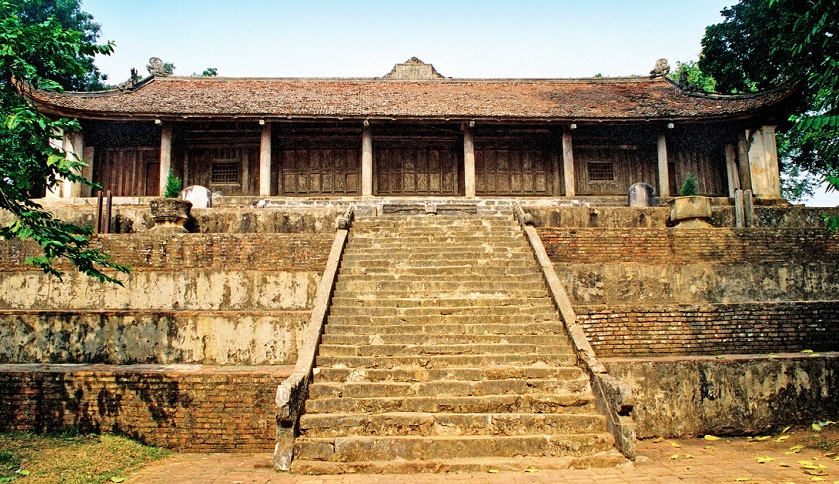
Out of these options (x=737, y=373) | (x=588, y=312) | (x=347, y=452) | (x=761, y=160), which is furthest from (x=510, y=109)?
(x=347, y=452)

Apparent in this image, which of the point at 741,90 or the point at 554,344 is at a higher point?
the point at 741,90

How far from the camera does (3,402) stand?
7074 millimetres

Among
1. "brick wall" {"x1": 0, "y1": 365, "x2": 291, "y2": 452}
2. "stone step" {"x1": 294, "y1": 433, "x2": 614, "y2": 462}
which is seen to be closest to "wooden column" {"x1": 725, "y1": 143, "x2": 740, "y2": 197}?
"stone step" {"x1": 294, "y1": 433, "x2": 614, "y2": 462}

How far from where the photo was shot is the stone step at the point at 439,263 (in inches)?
380

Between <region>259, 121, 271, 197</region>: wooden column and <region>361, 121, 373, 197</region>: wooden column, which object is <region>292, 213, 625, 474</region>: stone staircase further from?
<region>259, 121, 271, 197</region>: wooden column

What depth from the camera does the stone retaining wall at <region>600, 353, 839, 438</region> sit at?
734cm

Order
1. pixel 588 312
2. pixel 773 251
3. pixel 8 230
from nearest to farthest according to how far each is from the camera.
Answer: pixel 8 230
pixel 588 312
pixel 773 251

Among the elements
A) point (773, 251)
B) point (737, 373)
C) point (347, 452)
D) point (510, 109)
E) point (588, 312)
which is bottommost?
point (347, 452)

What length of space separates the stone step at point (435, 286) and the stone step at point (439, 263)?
578 millimetres

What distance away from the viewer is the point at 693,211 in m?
11.6

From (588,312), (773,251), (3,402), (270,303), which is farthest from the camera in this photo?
(773,251)

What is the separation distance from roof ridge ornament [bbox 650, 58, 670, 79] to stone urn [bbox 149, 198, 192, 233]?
54.4 feet

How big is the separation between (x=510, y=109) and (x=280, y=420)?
13300 millimetres

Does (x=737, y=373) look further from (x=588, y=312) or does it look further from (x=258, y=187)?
(x=258, y=187)
